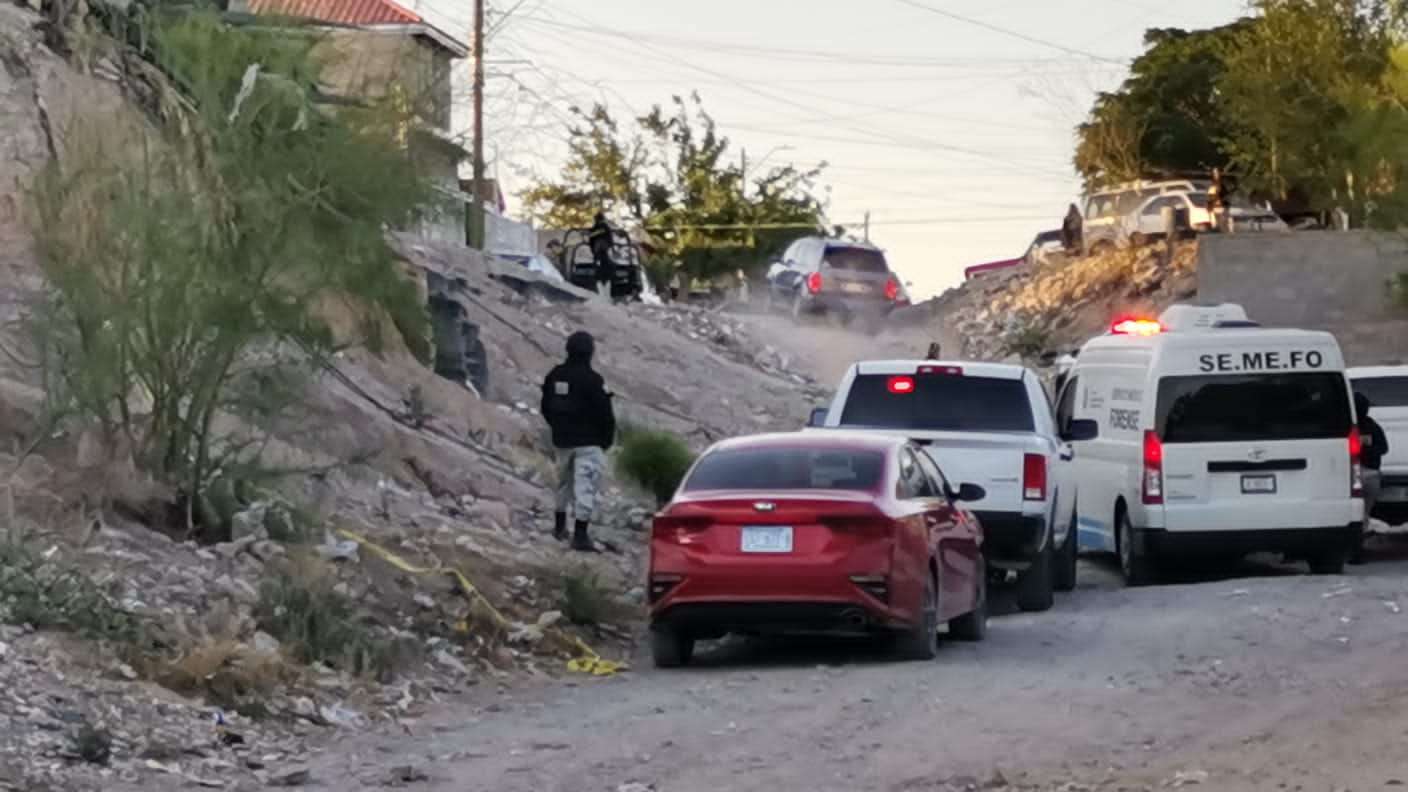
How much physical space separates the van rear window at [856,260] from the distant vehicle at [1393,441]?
70.2 ft

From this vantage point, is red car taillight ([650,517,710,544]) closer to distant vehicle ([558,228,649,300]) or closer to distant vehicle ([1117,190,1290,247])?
distant vehicle ([558,228,649,300])

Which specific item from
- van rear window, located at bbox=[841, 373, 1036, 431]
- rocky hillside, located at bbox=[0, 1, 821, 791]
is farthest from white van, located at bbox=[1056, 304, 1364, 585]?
rocky hillside, located at bbox=[0, 1, 821, 791]

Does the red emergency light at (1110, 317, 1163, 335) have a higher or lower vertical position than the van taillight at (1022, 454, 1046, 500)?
higher

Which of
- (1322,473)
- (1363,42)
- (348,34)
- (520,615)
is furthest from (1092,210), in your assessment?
(520,615)

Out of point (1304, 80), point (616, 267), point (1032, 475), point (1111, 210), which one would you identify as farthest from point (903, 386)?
point (1304, 80)

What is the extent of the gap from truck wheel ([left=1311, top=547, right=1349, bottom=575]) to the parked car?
24017 mm

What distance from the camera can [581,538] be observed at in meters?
20.2

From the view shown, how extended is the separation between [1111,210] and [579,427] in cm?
3697

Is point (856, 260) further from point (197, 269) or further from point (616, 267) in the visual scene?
point (197, 269)

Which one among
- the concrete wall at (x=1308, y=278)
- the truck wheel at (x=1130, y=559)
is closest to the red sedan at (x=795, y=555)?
the truck wheel at (x=1130, y=559)

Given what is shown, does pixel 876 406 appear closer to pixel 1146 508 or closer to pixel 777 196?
pixel 1146 508

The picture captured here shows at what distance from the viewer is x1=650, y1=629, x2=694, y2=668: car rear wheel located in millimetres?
15641

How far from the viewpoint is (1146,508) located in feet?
69.7

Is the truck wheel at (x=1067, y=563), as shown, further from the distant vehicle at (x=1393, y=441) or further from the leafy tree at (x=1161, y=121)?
the leafy tree at (x=1161, y=121)
